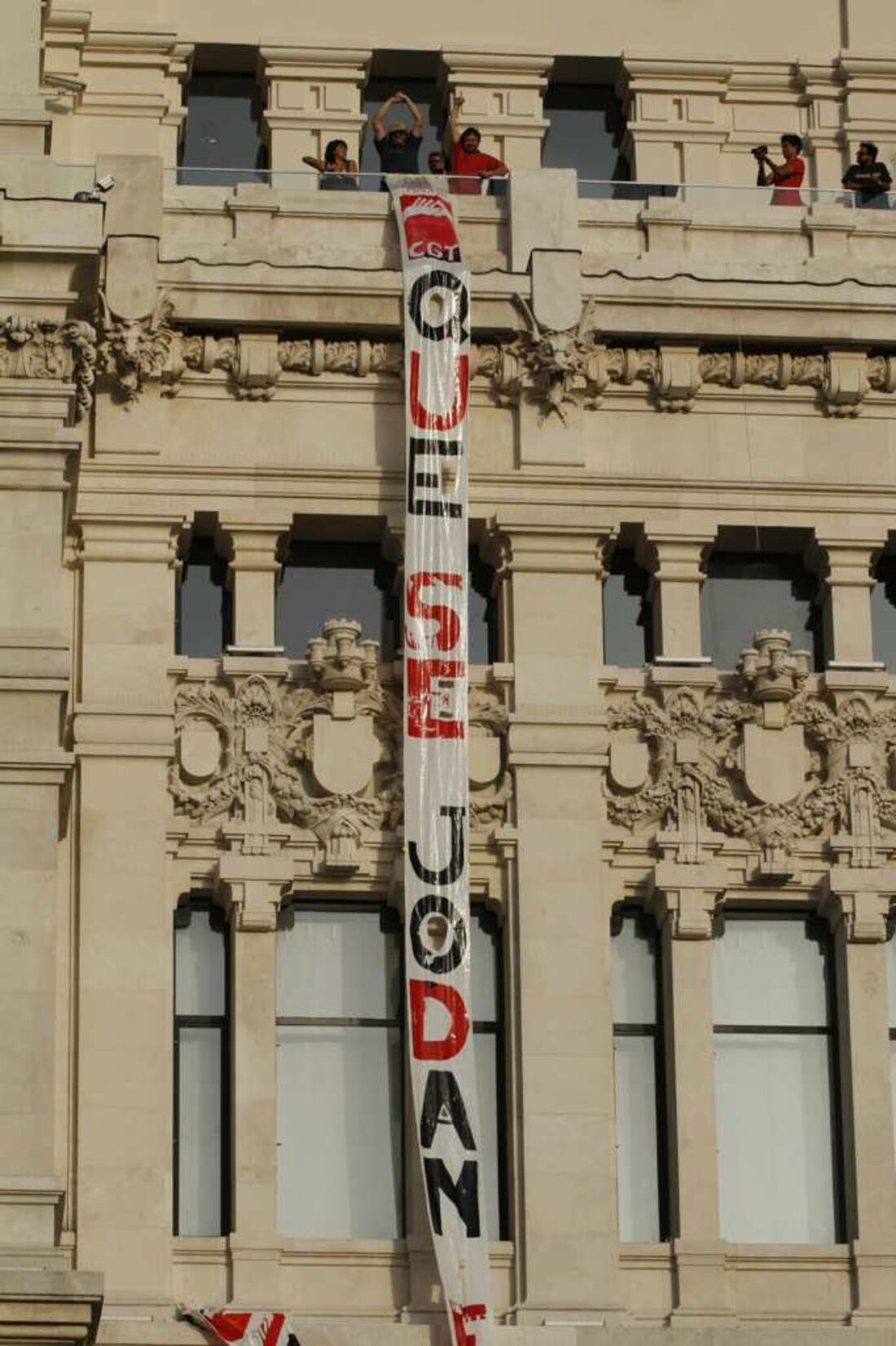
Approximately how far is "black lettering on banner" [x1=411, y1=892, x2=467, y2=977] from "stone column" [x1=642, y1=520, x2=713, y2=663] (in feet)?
13.9

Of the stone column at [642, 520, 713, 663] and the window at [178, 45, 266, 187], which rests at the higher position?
the window at [178, 45, 266, 187]

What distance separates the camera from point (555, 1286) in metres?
47.0

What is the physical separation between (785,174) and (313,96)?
6.09 metres

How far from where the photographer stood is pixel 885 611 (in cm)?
5153

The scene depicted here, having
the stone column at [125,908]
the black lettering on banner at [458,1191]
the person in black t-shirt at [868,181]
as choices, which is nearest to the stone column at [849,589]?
the person in black t-shirt at [868,181]

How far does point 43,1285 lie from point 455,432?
11217 millimetres

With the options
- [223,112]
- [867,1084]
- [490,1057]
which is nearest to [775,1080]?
[867,1084]

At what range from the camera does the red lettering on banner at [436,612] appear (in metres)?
49.2

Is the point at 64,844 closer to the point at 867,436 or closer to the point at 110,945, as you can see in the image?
the point at 110,945

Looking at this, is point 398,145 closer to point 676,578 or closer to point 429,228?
point 429,228

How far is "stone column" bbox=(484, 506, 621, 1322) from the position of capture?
4722 centimetres

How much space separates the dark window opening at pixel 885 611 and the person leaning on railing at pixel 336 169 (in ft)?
24.0

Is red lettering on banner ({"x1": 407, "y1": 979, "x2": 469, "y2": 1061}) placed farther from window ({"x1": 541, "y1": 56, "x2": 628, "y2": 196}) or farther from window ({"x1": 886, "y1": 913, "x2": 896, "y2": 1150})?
window ({"x1": 541, "y1": 56, "x2": 628, "y2": 196})

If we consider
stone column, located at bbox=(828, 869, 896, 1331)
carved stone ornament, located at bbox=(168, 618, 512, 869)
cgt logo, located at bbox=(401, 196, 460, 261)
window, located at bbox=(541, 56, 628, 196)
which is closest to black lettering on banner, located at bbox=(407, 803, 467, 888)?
carved stone ornament, located at bbox=(168, 618, 512, 869)
